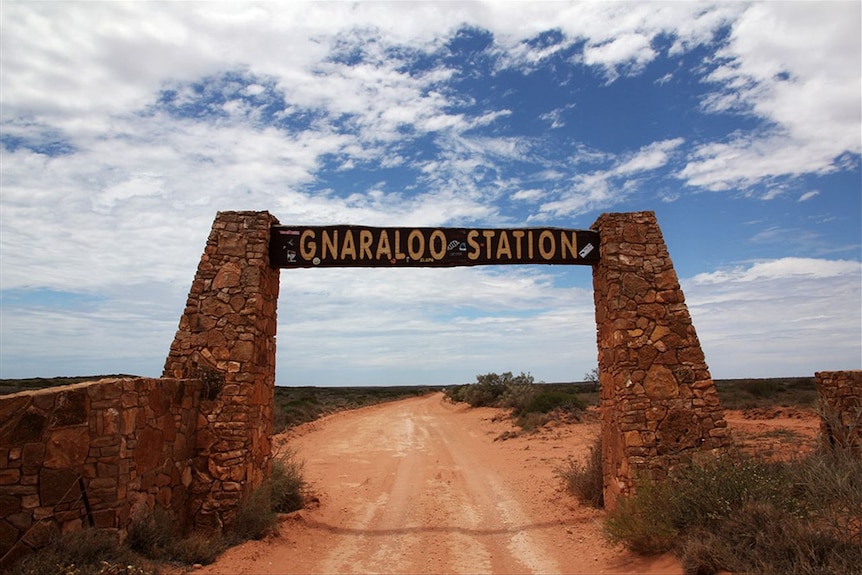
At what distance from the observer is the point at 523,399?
25578 mm

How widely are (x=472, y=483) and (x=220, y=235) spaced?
710 cm

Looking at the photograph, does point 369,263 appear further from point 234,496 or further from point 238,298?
point 234,496

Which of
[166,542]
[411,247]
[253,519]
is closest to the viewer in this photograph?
[166,542]


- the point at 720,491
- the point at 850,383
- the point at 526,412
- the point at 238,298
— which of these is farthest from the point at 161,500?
the point at 526,412

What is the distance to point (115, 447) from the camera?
6.05m

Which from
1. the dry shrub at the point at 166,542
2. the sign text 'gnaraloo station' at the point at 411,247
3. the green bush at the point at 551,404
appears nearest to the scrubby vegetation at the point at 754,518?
the sign text 'gnaraloo station' at the point at 411,247

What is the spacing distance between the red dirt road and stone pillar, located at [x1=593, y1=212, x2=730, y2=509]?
1291 millimetres

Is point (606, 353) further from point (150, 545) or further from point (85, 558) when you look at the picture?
Result: point (85, 558)

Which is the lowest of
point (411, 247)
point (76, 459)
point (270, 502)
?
point (270, 502)

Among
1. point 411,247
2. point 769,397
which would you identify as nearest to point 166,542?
point 411,247

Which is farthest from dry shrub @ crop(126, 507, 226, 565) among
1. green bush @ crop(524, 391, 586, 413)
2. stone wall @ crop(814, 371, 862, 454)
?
green bush @ crop(524, 391, 586, 413)

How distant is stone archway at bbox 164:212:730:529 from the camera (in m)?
8.17

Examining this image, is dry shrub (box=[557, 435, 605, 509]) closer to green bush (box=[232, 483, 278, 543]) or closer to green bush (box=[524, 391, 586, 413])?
green bush (box=[232, 483, 278, 543])

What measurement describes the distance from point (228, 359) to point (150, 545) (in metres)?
2.70
